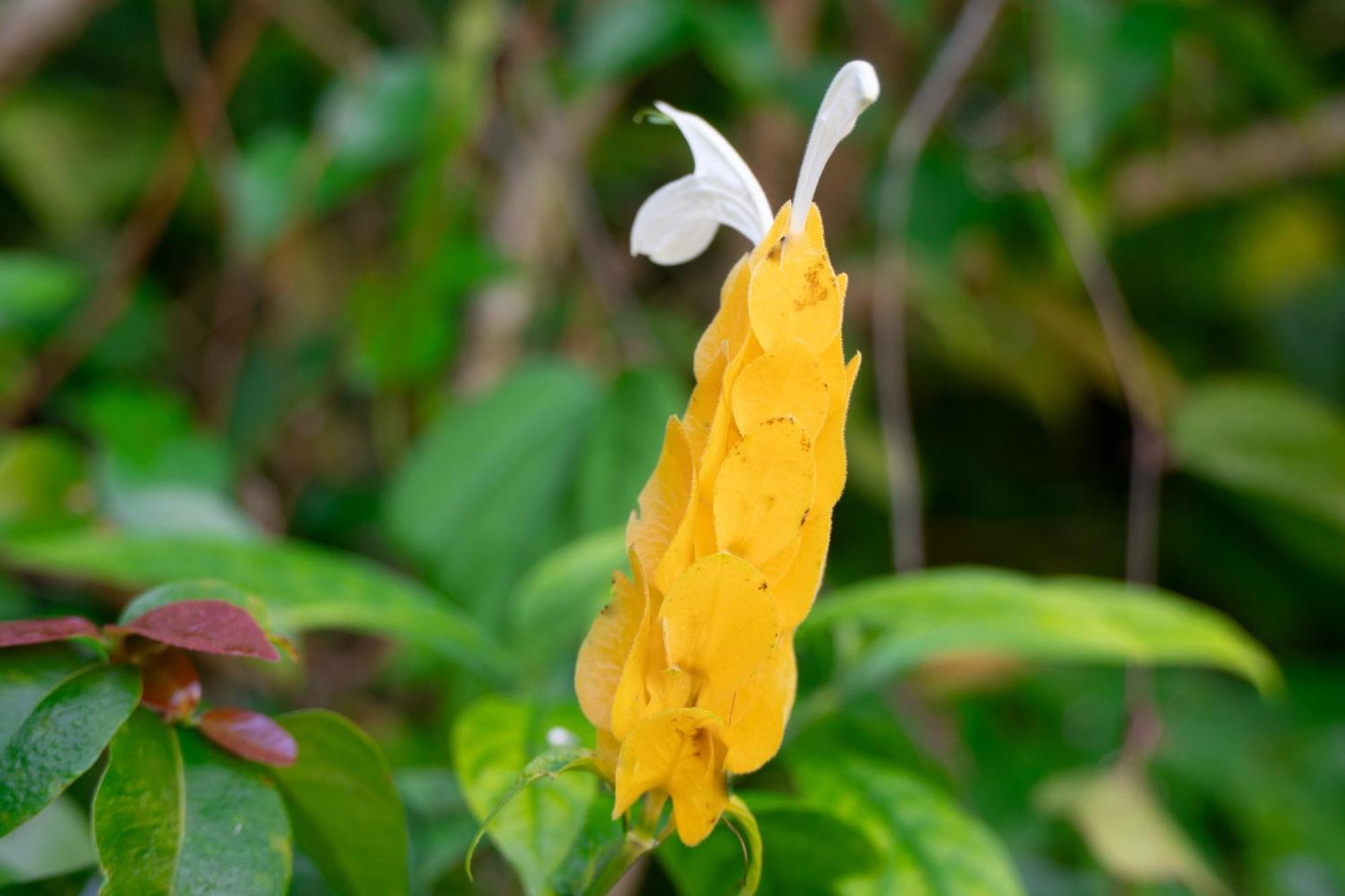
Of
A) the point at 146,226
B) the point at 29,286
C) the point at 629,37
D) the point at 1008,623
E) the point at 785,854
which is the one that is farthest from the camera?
the point at 146,226

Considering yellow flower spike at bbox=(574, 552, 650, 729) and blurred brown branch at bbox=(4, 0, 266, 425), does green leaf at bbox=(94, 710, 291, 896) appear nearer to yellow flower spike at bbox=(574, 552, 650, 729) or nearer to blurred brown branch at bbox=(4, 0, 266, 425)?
yellow flower spike at bbox=(574, 552, 650, 729)

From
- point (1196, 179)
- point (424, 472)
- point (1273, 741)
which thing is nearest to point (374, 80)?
point (424, 472)

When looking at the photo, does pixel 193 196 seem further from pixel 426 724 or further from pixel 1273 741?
pixel 1273 741

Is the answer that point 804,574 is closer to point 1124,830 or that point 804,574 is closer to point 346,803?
point 346,803

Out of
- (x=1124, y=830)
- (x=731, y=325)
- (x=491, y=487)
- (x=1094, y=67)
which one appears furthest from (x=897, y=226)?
(x=731, y=325)

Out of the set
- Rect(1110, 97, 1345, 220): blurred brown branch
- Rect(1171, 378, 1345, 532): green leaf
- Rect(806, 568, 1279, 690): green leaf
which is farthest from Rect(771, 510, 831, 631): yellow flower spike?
Rect(1110, 97, 1345, 220): blurred brown branch

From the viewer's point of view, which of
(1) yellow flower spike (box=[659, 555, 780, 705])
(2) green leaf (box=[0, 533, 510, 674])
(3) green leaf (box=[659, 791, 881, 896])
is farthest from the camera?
(2) green leaf (box=[0, 533, 510, 674])
